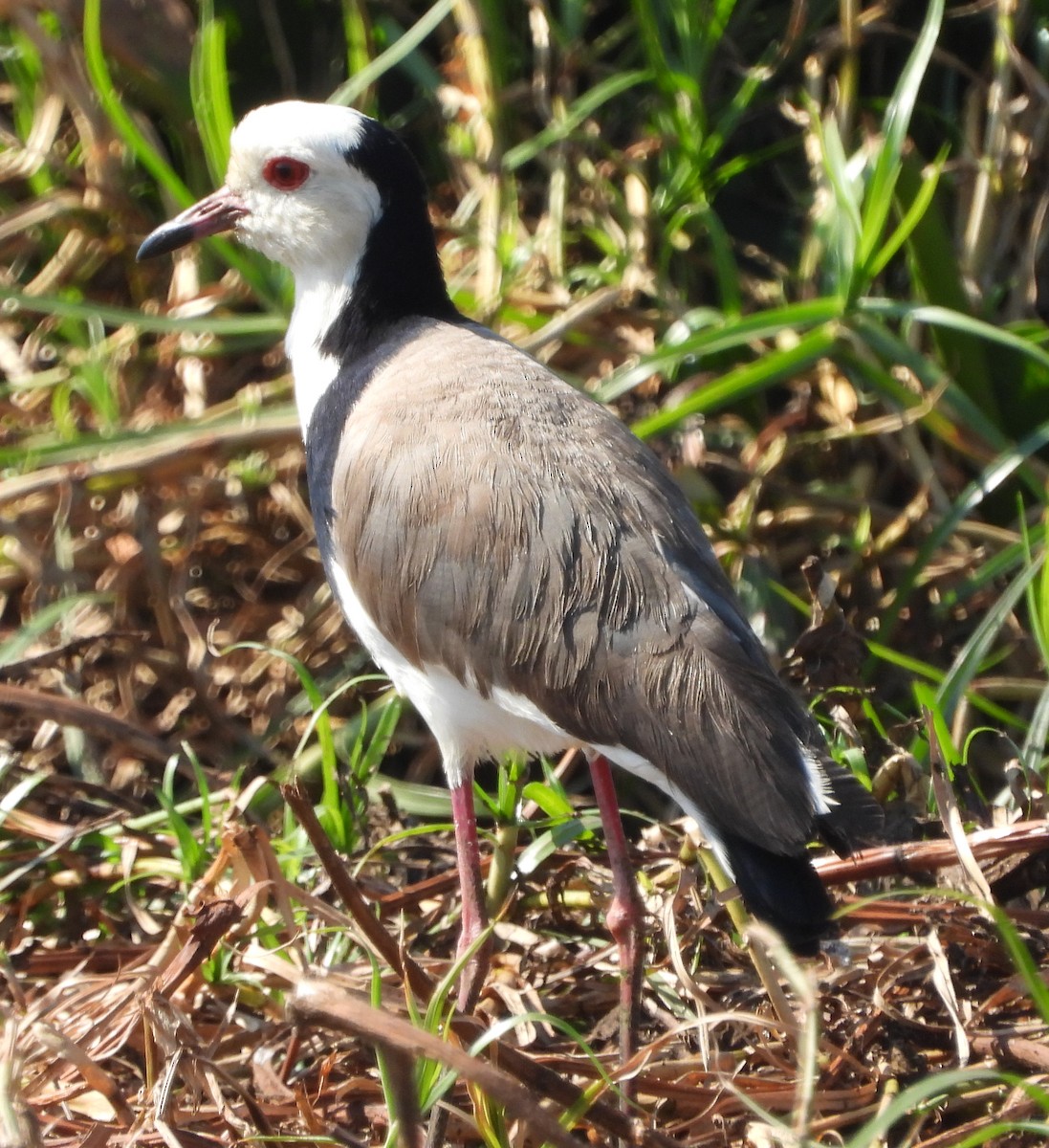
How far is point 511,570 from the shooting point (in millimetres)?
3012

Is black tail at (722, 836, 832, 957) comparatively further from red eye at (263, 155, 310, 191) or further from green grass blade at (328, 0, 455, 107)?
green grass blade at (328, 0, 455, 107)

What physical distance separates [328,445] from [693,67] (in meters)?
1.66

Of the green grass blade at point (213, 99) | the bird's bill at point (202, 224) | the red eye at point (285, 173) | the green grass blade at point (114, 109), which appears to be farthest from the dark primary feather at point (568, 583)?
the green grass blade at point (114, 109)

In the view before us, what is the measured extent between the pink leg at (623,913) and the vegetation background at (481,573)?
0.29 feet

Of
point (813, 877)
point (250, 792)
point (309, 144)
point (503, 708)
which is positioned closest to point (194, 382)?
point (309, 144)

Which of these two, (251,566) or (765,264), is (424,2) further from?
(251,566)

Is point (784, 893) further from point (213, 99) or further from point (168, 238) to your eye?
point (213, 99)

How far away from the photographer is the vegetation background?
2.94 metres

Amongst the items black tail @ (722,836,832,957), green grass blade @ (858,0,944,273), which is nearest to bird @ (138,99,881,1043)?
black tail @ (722,836,832,957)

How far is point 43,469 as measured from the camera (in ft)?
13.7

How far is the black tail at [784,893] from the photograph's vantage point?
255 cm

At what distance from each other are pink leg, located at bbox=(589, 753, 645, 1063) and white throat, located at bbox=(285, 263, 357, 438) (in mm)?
1061

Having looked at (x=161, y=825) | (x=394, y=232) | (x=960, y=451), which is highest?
(x=394, y=232)

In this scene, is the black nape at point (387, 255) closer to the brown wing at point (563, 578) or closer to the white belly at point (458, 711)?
the brown wing at point (563, 578)
